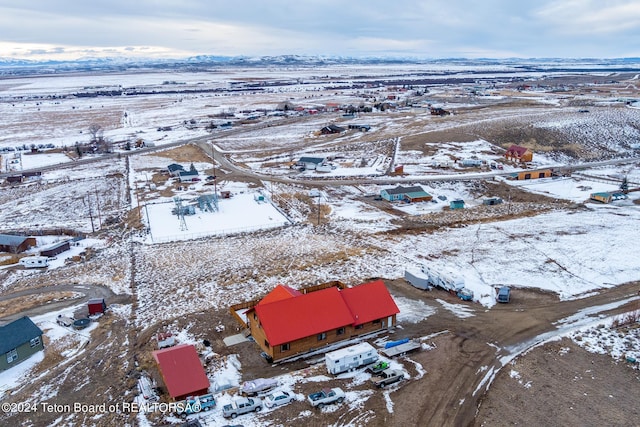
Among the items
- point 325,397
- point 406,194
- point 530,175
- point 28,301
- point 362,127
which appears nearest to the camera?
point 325,397

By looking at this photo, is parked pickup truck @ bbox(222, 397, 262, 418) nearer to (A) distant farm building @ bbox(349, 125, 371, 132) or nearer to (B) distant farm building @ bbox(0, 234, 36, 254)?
(B) distant farm building @ bbox(0, 234, 36, 254)

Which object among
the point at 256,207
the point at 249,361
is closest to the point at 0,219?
the point at 256,207

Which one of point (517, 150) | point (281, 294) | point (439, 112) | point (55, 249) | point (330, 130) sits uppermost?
point (439, 112)

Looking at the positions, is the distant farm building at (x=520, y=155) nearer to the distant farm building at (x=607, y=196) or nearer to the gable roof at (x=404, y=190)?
the distant farm building at (x=607, y=196)

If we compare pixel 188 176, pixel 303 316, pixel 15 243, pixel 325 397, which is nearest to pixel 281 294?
pixel 303 316

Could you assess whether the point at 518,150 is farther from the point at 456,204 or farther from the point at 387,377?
the point at 387,377

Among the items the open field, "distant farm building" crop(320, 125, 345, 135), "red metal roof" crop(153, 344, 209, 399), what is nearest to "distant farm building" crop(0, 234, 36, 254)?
the open field
